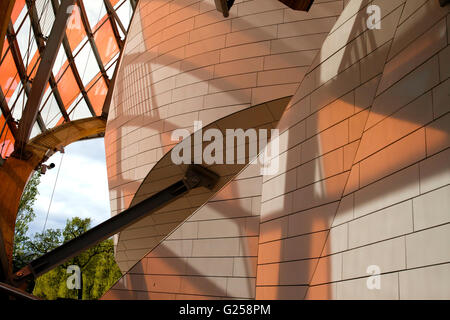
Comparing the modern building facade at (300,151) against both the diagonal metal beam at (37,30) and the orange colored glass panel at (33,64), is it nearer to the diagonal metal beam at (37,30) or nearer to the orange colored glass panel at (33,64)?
the diagonal metal beam at (37,30)

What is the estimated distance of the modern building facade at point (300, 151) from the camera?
4949 millimetres

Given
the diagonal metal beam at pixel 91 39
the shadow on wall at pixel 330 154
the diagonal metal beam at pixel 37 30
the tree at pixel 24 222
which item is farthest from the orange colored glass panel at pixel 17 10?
the shadow on wall at pixel 330 154

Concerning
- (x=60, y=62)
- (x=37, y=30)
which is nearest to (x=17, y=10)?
(x=37, y=30)

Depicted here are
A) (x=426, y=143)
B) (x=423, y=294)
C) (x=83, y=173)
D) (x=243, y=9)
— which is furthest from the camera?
(x=83, y=173)

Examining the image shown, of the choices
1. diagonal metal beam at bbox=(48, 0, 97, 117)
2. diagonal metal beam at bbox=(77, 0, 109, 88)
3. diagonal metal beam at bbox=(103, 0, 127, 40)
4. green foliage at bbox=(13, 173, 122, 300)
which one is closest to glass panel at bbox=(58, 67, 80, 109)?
diagonal metal beam at bbox=(48, 0, 97, 117)

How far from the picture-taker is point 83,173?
135 ft

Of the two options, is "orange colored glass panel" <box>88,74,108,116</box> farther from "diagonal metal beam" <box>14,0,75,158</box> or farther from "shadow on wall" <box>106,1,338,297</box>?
"shadow on wall" <box>106,1,338,297</box>

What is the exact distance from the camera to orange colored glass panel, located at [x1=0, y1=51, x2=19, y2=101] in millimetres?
20797

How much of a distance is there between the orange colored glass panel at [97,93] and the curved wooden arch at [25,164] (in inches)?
38.4

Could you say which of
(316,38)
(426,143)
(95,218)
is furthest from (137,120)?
(95,218)

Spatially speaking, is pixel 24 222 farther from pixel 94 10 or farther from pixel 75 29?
pixel 94 10
